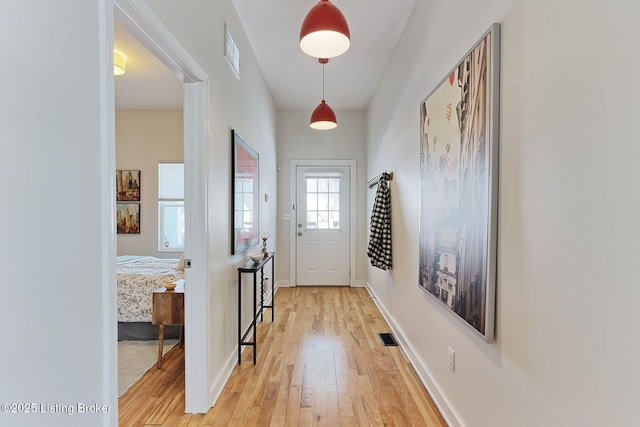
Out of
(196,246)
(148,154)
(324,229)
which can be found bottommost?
(324,229)

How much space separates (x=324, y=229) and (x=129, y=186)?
3113 mm

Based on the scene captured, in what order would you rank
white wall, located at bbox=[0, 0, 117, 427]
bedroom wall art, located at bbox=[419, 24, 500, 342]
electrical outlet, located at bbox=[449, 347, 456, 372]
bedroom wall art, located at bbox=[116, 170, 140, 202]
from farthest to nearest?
bedroom wall art, located at bbox=[116, 170, 140, 202] → electrical outlet, located at bbox=[449, 347, 456, 372] → bedroom wall art, located at bbox=[419, 24, 500, 342] → white wall, located at bbox=[0, 0, 117, 427]

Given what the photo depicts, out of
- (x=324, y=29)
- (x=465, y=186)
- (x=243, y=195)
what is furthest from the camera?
(x=243, y=195)

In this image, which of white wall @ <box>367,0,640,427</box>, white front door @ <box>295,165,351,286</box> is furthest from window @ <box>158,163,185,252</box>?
white wall @ <box>367,0,640,427</box>

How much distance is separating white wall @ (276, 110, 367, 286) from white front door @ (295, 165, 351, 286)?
0.59 feet

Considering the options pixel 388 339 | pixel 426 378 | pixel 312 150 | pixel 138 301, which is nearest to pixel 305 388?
pixel 426 378

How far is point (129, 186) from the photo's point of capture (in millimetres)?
5090

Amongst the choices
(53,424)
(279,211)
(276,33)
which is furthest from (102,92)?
(279,211)

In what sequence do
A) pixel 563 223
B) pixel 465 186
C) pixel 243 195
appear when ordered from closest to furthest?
pixel 563 223, pixel 465 186, pixel 243 195

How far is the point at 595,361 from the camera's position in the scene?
2.90 ft

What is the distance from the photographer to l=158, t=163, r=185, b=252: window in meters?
5.12

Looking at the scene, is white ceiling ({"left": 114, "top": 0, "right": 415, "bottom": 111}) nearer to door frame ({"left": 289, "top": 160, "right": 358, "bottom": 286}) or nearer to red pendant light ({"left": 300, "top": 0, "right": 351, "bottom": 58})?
red pendant light ({"left": 300, "top": 0, "right": 351, "bottom": 58})

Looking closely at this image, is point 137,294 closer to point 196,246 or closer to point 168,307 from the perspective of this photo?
point 168,307

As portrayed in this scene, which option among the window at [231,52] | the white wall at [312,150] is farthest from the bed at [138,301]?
the white wall at [312,150]
